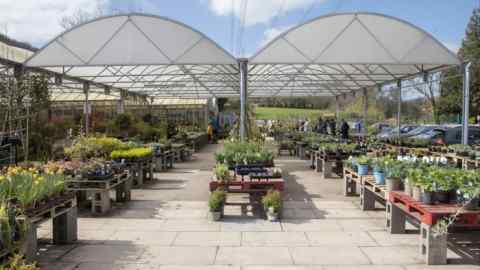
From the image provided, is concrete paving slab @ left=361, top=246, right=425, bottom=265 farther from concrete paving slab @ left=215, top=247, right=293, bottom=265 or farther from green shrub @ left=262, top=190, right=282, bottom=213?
green shrub @ left=262, top=190, right=282, bottom=213

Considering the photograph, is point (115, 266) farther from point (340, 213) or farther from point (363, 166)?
point (363, 166)

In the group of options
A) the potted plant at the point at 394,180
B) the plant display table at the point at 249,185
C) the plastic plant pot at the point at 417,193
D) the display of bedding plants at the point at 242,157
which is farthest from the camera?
the display of bedding plants at the point at 242,157

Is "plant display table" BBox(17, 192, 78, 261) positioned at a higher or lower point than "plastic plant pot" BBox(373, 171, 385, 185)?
lower

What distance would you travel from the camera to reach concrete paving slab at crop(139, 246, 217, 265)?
436 cm

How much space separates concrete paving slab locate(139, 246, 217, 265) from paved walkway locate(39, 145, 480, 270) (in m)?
0.01

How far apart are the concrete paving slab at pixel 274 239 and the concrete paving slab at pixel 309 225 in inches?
9.4

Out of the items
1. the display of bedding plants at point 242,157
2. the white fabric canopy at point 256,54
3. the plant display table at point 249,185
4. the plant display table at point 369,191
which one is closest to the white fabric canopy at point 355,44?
the white fabric canopy at point 256,54

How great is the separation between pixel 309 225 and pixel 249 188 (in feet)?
4.20

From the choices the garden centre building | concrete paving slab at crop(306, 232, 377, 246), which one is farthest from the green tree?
concrete paving slab at crop(306, 232, 377, 246)

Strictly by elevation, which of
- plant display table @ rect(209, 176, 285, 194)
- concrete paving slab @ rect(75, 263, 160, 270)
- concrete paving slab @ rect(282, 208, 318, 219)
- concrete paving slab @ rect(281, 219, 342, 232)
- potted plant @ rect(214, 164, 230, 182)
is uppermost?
potted plant @ rect(214, 164, 230, 182)

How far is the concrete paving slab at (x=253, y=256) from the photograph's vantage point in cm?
432

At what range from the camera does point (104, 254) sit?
4.58m

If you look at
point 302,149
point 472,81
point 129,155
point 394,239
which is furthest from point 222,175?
point 472,81

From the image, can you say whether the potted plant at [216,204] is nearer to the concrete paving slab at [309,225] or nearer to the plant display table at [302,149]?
the concrete paving slab at [309,225]
